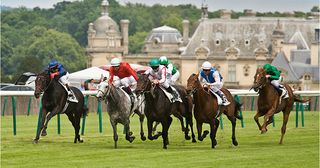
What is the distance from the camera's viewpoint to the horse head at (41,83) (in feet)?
89.6

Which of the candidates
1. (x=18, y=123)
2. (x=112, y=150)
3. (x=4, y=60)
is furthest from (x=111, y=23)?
(x=112, y=150)

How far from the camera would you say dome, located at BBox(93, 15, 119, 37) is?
147 metres

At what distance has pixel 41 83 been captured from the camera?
27422 millimetres

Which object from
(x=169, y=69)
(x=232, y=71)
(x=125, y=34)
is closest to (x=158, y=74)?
(x=169, y=69)

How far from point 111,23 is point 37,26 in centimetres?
1699

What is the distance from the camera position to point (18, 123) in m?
35.2

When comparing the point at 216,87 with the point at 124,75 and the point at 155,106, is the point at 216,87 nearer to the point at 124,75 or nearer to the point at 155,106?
the point at 155,106

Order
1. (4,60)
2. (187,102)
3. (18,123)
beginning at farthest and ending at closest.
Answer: (4,60) < (18,123) < (187,102)

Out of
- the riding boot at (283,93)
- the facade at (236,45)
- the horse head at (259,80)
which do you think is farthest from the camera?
the facade at (236,45)

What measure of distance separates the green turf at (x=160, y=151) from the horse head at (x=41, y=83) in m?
0.90

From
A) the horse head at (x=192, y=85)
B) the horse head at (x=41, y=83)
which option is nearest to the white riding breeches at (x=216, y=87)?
the horse head at (x=192, y=85)

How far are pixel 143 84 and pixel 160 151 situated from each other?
4.61 ft

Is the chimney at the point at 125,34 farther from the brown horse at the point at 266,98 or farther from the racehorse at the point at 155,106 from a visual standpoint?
the racehorse at the point at 155,106

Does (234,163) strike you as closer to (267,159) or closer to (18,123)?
(267,159)
